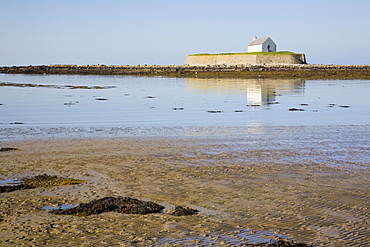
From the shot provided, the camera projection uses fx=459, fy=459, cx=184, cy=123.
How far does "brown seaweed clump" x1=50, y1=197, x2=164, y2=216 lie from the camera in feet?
22.6

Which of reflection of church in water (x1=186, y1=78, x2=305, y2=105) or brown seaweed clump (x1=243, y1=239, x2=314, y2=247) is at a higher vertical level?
reflection of church in water (x1=186, y1=78, x2=305, y2=105)

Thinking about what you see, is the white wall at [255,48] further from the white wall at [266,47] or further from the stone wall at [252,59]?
the stone wall at [252,59]

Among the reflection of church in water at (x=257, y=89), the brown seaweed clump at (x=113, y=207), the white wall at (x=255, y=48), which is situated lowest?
the brown seaweed clump at (x=113, y=207)

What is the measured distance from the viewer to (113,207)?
278 inches

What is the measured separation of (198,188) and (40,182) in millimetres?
3001

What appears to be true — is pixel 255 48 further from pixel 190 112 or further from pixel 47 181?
pixel 47 181

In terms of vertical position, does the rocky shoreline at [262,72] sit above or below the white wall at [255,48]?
below

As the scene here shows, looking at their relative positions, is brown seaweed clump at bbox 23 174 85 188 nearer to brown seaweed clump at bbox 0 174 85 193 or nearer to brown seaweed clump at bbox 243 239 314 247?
brown seaweed clump at bbox 0 174 85 193

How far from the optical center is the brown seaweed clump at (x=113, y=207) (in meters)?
6.89

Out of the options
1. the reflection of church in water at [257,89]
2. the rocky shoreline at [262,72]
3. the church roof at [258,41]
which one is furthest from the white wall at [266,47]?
the reflection of church in water at [257,89]

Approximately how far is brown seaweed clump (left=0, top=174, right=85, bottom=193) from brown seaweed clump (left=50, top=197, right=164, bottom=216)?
5.27ft

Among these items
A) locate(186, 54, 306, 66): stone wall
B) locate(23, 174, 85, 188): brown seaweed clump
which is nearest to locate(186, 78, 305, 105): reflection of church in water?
locate(23, 174, 85, 188): brown seaweed clump

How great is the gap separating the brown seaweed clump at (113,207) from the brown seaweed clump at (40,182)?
5.27 feet

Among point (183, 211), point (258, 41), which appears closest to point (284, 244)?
point (183, 211)
